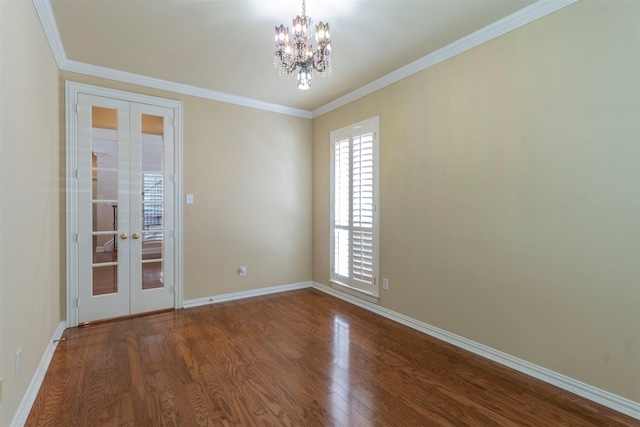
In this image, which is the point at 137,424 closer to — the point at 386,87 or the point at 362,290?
the point at 362,290

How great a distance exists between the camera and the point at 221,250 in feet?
13.9

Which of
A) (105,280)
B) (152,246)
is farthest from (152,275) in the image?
(105,280)

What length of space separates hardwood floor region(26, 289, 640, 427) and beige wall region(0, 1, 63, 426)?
1.28 feet

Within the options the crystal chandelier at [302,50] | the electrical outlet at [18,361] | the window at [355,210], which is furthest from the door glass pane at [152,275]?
the crystal chandelier at [302,50]

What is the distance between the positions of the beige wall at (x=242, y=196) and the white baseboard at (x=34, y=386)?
1.38 metres

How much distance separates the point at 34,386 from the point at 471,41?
14.2 ft

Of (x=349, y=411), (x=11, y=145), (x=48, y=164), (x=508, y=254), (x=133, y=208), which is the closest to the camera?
(x=11, y=145)

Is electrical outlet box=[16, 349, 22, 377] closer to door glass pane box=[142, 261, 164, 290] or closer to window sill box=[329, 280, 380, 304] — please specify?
door glass pane box=[142, 261, 164, 290]

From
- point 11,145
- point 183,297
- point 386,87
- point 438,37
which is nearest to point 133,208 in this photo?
point 183,297

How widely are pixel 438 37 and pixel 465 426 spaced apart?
299 cm

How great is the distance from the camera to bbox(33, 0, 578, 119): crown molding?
2.34m

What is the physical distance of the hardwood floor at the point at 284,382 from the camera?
1912 mm

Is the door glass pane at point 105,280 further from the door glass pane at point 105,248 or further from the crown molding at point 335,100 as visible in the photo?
the crown molding at point 335,100

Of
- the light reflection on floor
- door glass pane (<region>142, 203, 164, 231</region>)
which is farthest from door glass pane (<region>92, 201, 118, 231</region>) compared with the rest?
the light reflection on floor
